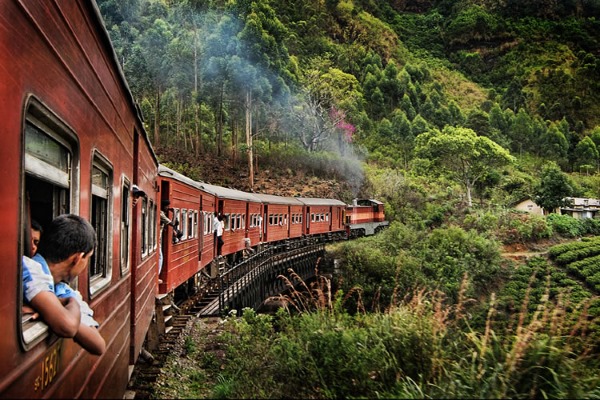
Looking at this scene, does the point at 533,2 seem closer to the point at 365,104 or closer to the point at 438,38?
the point at 438,38

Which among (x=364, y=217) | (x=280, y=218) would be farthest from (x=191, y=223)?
(x=364, y=217)

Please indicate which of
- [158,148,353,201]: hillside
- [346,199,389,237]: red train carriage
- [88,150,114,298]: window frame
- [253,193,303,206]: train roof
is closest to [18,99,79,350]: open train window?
[88,150,114,298]: window frame

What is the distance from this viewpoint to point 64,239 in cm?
225

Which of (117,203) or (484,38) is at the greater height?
(484,38)

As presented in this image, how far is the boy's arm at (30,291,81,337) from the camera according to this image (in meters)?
2.02

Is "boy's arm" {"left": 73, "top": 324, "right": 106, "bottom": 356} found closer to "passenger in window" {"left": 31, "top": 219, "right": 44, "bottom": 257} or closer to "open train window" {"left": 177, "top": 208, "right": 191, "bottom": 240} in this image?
"passenger in window" {"left": 31, "top": 219, "right": 44, "bottom": 257}

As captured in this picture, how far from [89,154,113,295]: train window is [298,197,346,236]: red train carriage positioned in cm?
2707

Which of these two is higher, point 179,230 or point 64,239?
point 64,239

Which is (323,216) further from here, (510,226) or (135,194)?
(135,194)

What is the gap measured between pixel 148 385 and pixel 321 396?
110 inches

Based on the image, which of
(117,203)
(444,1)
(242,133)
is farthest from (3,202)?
(444,1)

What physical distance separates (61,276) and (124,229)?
8.04 ft

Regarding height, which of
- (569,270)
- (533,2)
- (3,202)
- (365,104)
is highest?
(533,2)

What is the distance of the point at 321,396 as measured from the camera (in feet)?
14.3
